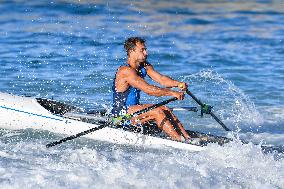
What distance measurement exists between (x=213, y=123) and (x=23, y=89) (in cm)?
500

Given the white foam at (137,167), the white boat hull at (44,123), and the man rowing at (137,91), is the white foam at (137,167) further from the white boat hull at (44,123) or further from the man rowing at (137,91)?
the man rowing at (137,91)

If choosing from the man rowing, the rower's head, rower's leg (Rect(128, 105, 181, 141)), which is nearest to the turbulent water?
rower's leg (Rect(128, 105, 181, 141))

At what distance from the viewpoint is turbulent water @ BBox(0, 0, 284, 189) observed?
1022 centimetres

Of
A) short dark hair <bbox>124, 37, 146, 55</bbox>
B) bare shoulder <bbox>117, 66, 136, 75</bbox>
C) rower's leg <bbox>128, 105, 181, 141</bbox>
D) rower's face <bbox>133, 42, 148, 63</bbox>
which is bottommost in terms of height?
rower's leg <bbox>128, 105, 181, 141</bbox>

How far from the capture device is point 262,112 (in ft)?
49.6

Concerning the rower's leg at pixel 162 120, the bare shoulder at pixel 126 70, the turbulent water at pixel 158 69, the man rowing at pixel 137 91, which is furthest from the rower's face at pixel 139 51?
the turbulent water at pixel 158 69

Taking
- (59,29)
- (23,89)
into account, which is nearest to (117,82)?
(23,89)

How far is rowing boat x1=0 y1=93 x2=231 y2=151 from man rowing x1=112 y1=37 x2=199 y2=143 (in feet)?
0.68

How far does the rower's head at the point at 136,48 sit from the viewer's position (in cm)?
1141

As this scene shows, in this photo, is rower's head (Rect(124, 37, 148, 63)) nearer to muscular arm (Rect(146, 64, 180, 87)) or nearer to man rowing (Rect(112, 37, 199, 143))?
man rowing (Rect(112, 37, 199, 143))

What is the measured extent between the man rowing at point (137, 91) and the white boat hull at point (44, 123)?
1.06ft

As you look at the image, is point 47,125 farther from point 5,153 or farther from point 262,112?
point 262,112

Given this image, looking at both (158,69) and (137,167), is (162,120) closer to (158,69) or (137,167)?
(137,167)

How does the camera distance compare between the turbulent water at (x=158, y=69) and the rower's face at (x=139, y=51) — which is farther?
the rower's face at (x=139, y=51)
